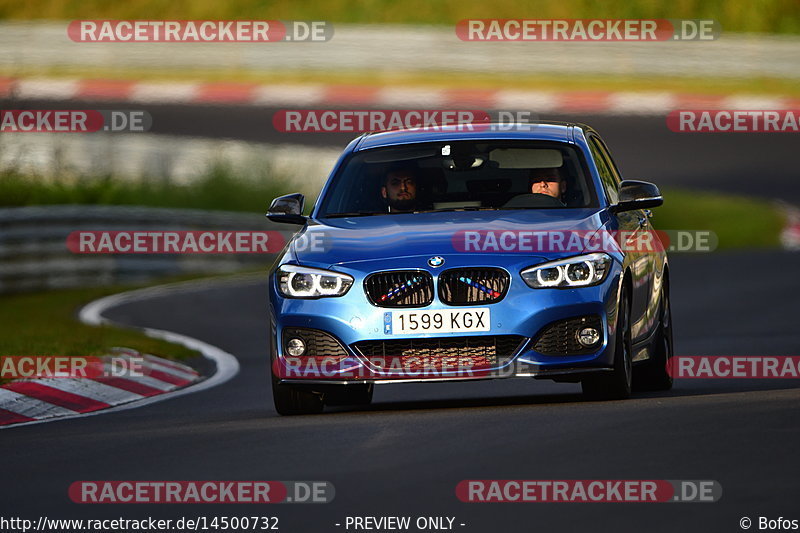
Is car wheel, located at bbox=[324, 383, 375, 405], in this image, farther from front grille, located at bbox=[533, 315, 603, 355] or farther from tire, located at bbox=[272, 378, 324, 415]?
front grille, located at bbox=[533, 315, 603, 355]

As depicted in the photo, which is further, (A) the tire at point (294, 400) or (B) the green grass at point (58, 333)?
(B) the green grass at point (58, 333)

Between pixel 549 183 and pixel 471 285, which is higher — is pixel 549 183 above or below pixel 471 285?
above

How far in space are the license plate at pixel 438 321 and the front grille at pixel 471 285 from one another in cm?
6

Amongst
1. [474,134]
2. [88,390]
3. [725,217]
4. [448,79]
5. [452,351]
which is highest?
[448,79]

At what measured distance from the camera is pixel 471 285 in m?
9.93

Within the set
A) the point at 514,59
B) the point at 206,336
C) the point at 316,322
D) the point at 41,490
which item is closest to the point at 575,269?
the point at 316,322

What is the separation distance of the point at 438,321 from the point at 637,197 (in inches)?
63.1

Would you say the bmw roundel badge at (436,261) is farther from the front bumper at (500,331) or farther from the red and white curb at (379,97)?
the red and white curb at (379,97)

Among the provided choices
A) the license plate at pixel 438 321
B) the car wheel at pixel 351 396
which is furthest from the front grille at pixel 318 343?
the car wheel at pixel 351 396

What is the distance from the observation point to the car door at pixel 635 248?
1070 centimetres

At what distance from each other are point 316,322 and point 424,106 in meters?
23.2

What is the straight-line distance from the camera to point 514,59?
3725 cm

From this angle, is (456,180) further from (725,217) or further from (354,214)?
(725,217)

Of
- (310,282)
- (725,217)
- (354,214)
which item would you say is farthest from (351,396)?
(725,217)
